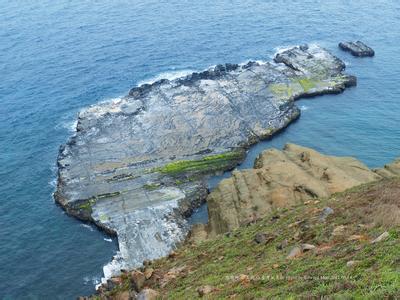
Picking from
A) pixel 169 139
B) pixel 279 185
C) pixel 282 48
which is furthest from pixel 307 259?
pixel 282 48

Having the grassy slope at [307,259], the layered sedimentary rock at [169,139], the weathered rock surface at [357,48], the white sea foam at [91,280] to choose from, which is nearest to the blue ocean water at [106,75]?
the white sea foam at [91,280]

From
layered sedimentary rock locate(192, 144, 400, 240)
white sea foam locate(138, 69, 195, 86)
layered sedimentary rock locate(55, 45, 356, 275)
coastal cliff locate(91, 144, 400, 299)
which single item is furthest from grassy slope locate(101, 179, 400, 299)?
white sea foam locate(138, 69, 195, 86)

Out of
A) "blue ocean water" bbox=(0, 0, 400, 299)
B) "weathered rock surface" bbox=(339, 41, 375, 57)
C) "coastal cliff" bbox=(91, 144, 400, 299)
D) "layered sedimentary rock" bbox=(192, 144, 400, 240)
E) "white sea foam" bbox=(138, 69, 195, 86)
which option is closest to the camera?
"coastal cliff" bbox=(91, 144, 400, 299)

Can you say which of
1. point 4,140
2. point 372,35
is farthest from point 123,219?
point 372,35

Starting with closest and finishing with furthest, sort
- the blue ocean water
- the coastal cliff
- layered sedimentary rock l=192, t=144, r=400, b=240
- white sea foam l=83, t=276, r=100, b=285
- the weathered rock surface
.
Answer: the coastal cliff < white sea foam l=83, t=276, r=100, b=285 < layered sedimentary rock l=192, t=144, r=400, b=240 < the blue ocean water < the weathered rock surface

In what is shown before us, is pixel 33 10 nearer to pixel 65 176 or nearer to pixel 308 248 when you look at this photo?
pixel 65 176

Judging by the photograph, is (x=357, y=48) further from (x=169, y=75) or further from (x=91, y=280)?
(x=91, y=280)

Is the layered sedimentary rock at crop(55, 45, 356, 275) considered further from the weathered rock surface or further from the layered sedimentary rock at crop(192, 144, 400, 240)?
the weathered rock surface
